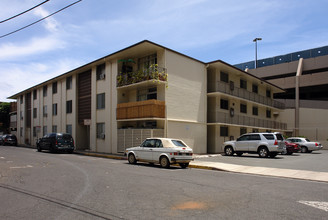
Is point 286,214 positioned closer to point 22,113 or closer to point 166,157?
point 166,157

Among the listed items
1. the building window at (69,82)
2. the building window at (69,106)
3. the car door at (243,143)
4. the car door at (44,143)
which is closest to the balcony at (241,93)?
the car door at (243,143)

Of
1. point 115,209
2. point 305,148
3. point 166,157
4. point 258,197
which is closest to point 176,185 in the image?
point 258,197

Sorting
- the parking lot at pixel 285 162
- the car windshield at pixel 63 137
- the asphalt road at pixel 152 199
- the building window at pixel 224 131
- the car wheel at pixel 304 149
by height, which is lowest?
the car wheel at pixel 304 149

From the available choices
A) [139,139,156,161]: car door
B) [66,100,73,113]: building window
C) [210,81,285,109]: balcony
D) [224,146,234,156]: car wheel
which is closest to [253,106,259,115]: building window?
[210,81,285,109]: balcony

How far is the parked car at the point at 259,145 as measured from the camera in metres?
20.5

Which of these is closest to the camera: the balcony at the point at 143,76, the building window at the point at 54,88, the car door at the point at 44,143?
the balcony at the point at 143,76

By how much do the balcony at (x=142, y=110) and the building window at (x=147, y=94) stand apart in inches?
69.5

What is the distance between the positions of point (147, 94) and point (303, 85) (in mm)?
31500

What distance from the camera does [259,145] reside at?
21.1 meters

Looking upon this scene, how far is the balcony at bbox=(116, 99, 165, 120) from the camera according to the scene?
2038 cm

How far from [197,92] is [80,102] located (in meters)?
12.3

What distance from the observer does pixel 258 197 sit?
7.48 m

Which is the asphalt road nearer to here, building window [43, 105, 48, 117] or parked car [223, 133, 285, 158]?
parked car [223, 133, 285, 158]

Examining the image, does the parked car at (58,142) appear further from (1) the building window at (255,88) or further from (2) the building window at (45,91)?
(1) the building window at (255,88)
